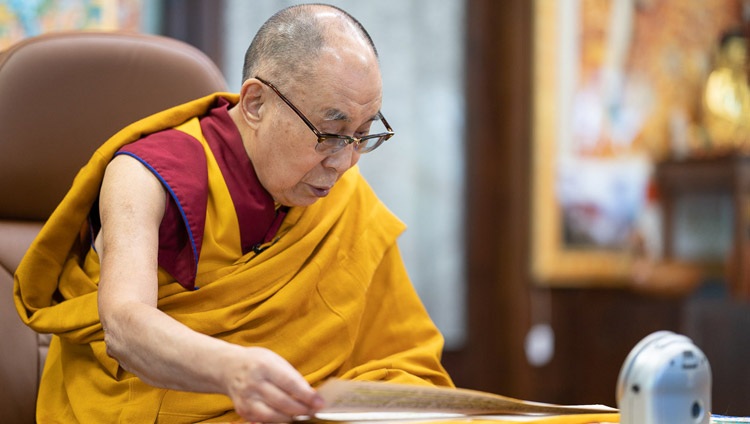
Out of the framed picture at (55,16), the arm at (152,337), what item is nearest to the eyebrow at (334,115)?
the arm at (152,337)

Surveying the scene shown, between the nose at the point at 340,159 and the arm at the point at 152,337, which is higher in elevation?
the nose at the point at 340,159

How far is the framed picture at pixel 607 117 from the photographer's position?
4.03 meters

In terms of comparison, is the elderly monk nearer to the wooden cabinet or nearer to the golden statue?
the wooden cabinet

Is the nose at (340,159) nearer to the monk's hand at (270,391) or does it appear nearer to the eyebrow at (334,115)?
the eyebrow at (334,115)

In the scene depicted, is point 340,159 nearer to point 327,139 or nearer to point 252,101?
point 327,139

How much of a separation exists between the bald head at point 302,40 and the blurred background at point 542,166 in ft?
8.24

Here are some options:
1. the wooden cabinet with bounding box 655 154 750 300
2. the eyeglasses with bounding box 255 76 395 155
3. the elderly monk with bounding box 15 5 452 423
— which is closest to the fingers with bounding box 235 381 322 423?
the elderly monk with bounding box 15 5 452 423

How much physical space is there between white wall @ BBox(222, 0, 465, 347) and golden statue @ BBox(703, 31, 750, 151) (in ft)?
3.39

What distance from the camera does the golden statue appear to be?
3.75 meters

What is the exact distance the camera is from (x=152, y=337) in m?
1.14

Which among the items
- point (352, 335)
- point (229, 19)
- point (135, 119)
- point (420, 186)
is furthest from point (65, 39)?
point (420, 186)

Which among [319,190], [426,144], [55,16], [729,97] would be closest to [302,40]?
[319,190]

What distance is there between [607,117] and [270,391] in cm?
335

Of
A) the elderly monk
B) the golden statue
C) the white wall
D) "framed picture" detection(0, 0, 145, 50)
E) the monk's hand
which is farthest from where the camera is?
the white wall
